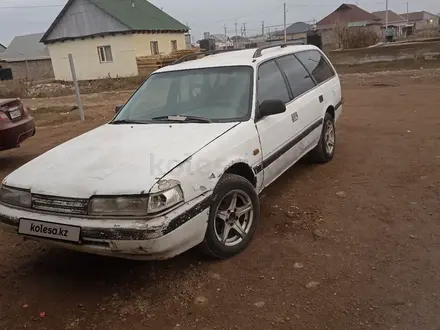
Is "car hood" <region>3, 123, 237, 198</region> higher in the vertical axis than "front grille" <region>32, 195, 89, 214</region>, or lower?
higher

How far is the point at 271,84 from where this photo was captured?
434cm

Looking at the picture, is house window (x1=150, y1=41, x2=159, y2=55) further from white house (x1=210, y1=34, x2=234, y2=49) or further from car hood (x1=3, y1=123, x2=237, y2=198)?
car hood (x1=3, y1=123, x2=237, y2=198)

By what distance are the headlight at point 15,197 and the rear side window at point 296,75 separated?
2.92 metres

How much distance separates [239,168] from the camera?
141 inches

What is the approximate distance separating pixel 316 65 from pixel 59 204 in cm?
398

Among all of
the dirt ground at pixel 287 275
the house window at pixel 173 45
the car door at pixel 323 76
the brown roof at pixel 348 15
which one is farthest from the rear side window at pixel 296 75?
the brown roof at pixel 348 15

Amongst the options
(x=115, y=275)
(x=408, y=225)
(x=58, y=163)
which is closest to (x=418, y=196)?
(x=408, y=225)

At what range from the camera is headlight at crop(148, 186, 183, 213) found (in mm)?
2709

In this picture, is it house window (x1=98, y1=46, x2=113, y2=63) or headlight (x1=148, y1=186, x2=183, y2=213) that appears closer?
headlight (x1=148, y1=186, x2=183, y2=213)

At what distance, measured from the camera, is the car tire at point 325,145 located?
213 inches

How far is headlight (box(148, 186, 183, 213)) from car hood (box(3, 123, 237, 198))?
3.2 inches

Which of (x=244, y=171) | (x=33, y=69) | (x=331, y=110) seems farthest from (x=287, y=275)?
(x=33, y=69)

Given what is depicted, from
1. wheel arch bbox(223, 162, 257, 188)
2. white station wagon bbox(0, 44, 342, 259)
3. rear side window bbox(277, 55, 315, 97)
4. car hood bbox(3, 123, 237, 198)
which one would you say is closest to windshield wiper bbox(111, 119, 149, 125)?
white station wagon bbox(0, 44, 342, 259)

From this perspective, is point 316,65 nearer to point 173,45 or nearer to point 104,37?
point 104,37
